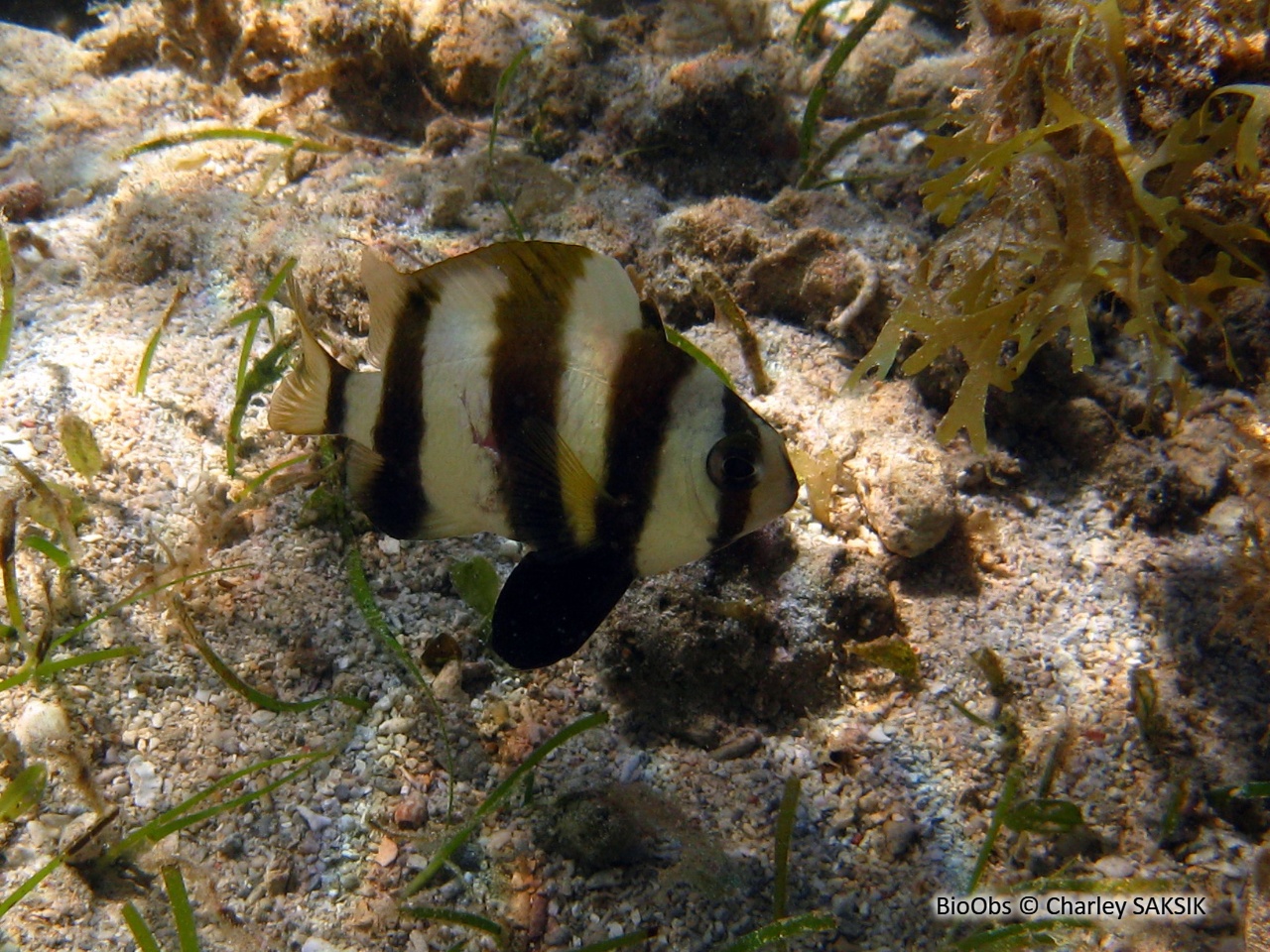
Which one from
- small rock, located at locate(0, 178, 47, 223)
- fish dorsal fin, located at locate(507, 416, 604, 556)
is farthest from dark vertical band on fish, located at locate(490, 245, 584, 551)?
small rock, located at locate(0, 178, 47, 223)

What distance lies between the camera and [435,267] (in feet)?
5.50

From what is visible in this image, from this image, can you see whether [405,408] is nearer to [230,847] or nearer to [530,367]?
[530,367]

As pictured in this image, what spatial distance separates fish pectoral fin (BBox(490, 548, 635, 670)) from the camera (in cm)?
171

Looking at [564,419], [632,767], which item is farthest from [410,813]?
[564,419]

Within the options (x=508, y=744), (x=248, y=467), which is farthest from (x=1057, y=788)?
(x=248, y=467)

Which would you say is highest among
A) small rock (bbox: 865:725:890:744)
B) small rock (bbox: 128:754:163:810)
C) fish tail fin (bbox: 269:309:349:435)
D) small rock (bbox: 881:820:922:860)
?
fish tail fin (bbox: 269:309:349:435)

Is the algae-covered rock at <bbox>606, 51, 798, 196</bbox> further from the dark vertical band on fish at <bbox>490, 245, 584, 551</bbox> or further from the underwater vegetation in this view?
the dark vertical band on fish at <bbox>490, 245, 584, 551</bbox>

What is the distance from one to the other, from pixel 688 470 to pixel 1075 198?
1.95 meters

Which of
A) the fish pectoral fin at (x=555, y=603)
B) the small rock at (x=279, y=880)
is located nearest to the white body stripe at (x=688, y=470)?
the fish pectoral fin at (x=555, y=603)

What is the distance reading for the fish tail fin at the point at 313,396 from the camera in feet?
5.70

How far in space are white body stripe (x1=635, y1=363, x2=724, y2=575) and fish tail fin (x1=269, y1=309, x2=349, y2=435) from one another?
32.1 inches

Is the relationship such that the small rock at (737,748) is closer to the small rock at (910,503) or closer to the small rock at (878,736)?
the small rock at (878,736)

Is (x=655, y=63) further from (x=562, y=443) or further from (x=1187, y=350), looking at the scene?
(x=562, y=443)

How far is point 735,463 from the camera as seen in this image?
5.21ft
